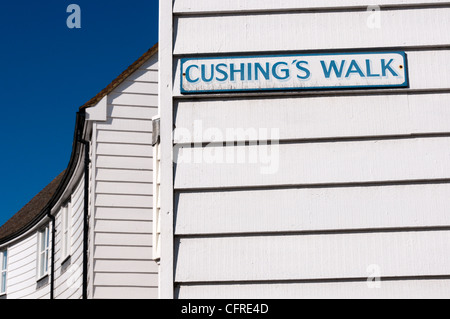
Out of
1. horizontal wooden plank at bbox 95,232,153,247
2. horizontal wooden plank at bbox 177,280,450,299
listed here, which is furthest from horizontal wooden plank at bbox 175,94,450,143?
horizontal wooden plank at bbox 95,232,153,247

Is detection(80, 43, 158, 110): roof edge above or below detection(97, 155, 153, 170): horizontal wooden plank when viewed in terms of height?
above

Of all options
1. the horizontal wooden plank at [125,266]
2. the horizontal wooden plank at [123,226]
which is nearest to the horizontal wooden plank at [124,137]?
the horizontal wooden plank at [123,226]

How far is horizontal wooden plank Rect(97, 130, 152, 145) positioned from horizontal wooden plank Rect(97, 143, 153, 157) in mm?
69

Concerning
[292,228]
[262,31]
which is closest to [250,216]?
[292,228]

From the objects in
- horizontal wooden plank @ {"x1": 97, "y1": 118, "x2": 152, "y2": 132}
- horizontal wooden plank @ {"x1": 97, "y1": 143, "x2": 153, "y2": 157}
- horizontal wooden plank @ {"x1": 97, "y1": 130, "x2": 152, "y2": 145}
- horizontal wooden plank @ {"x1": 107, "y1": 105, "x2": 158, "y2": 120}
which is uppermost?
horizontal wooden plank @ {"x1": 107, "y1": 105, "x2": 158, "y2": 120}

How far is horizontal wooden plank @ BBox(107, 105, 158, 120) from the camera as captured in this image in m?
11.7

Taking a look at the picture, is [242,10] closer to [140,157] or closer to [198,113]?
[198,113]

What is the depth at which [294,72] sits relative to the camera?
13.3 feet

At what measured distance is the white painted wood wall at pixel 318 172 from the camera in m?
3.80

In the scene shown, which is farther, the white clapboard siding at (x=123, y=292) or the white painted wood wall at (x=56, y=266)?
the white painted wood wall at (x=56, y=266)

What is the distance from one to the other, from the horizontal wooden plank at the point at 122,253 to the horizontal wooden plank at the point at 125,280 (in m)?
0.29

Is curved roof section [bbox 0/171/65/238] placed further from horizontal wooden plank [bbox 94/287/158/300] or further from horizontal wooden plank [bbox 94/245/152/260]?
horizontal wooden plank [bbox 94/287/158/300]

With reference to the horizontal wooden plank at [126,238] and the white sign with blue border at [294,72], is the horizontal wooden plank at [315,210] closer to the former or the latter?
the white sign with blue border at [294,72]
